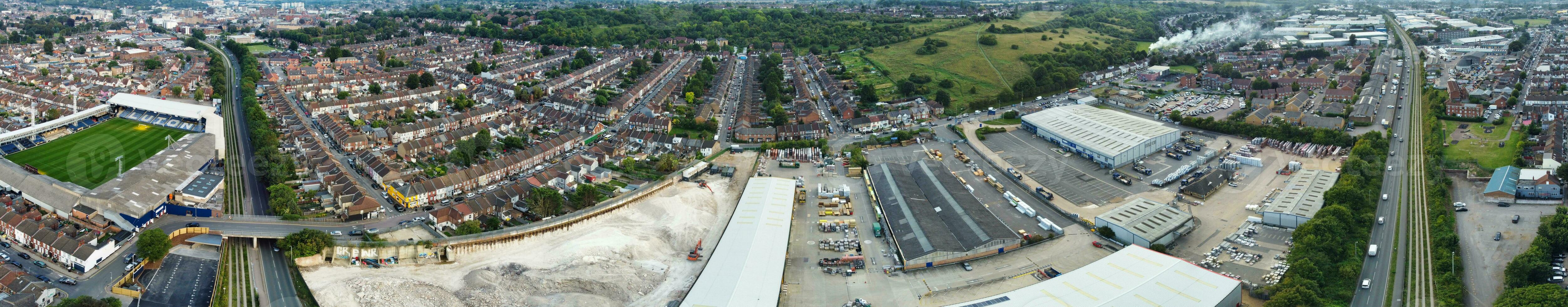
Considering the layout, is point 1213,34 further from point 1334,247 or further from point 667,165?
point 667,165

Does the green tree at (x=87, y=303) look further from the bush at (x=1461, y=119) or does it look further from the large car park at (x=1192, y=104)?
the bush at (x=1461, y=119)

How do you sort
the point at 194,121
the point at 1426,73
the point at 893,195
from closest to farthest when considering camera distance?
the point at 893,195 < the point at 194,121 < the point at 1426,73

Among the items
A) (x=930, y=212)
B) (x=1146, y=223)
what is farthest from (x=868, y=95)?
(x=1146, y=223)

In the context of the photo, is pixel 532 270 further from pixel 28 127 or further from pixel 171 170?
pixel 28 127

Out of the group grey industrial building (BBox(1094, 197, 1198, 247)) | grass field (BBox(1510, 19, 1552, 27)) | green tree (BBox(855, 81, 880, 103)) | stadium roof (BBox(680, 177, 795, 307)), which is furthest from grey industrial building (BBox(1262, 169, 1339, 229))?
grass field (BBox(1510, 19, 1552, 27))

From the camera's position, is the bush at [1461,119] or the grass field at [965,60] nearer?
the bush at [1461,119]

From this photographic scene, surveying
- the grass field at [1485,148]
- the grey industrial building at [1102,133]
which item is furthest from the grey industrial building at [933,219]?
the grass field at [1485,148]

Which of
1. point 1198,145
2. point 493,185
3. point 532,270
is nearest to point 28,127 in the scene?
point 493,185
